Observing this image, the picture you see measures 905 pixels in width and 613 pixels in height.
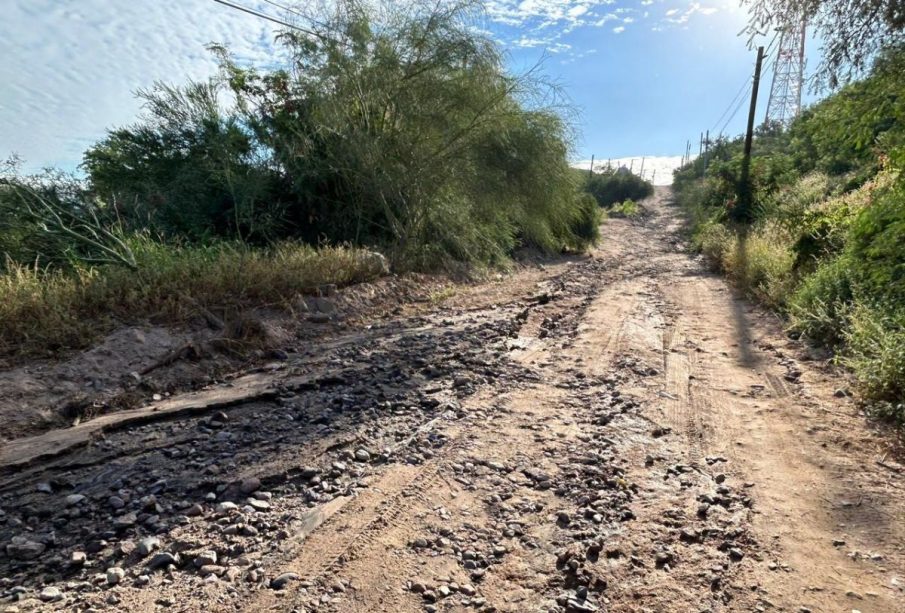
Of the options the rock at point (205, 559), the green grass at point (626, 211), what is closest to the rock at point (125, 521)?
the rock at point (205, 559)

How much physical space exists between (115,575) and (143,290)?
14.7 feet

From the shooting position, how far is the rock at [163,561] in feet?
8.13

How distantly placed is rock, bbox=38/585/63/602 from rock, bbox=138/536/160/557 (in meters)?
0.34

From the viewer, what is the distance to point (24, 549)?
8.52 feet

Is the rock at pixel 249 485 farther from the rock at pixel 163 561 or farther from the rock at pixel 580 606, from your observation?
the rock at pixel 580 606

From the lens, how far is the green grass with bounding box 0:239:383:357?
510 centimetres

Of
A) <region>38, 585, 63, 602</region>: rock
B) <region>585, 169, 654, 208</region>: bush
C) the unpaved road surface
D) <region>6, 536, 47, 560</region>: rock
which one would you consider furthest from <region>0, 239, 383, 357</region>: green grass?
<region>585, 169, 654, 208</region>: bush

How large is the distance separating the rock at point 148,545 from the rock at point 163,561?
77 millimetres

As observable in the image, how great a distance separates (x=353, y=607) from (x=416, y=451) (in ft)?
4.95

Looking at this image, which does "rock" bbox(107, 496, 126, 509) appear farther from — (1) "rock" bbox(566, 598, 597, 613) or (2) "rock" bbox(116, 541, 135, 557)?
(1) "rock" bbox(566, 598, 597, 613)

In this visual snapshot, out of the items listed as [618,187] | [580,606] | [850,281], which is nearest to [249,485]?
[580,606]

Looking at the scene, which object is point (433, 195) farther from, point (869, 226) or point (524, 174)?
point (869, 226)

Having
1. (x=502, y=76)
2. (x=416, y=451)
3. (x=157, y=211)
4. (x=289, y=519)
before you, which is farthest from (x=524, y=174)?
(x=289, y=519)

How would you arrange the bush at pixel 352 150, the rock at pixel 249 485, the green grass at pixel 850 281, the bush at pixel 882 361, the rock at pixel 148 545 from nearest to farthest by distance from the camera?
1. the rock at pixel 148 545
2. the rock at pixel 249 485
3. the bush at pixel 882 361
4. the green grass at pixel 850 281
5. the bush at pixel 352 150
